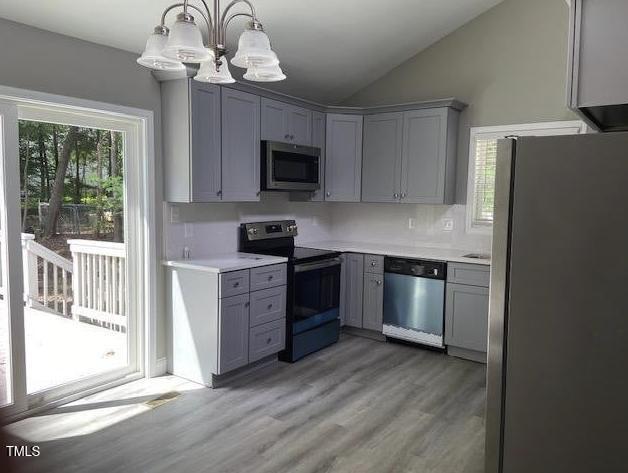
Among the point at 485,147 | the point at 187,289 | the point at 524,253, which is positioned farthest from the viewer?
the point at 485,147

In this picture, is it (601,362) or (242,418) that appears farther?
(242,418)

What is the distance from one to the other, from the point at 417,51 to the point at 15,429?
456 cm

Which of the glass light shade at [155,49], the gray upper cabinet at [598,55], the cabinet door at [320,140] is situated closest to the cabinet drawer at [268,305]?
the cabinet door at [320,140]

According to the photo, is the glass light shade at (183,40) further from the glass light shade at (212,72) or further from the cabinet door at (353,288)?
the cabinet door at (353,288)

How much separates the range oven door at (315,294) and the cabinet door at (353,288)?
0.19 meters

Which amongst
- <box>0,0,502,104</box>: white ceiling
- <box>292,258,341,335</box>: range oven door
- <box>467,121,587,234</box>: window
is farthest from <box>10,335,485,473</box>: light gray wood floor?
<box>0,0,502,104</box>: white ceiling

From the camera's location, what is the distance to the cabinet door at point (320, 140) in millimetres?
4660

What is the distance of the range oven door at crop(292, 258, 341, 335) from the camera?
411 cm

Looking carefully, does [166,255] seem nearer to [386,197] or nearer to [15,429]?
[15,429]

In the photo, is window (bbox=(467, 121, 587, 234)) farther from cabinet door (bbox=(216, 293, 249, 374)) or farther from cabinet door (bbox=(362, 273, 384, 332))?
cabinet door (bbox=(216, 293, 249, 374))

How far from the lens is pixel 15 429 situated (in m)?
2.92

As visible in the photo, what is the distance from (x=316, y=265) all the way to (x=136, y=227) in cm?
154

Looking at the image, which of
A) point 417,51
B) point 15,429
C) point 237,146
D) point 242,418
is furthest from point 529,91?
point 15,429

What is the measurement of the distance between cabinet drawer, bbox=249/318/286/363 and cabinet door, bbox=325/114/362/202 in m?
1.52
